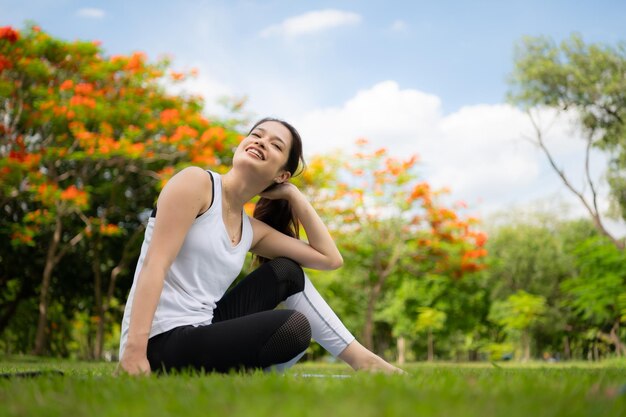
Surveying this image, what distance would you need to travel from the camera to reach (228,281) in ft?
11.1

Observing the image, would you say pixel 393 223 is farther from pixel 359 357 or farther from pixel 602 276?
pixel 359 357

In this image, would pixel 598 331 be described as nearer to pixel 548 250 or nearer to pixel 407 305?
pixel 548 250

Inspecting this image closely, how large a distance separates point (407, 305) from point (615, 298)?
12547mm

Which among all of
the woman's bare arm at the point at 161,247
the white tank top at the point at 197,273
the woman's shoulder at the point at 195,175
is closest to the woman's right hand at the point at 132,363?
the woman's bare arm at the point at 161,247

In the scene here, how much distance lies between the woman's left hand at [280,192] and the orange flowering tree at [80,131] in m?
9.72

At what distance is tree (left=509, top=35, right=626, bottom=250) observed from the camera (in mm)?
18812

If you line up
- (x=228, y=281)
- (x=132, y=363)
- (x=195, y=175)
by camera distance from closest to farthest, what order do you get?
(x=132, y=363) < (x=195, y=175) < (x=228, y=281)

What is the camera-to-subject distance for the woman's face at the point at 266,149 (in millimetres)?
3439

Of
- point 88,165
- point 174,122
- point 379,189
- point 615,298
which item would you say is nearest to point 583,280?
point 615,298

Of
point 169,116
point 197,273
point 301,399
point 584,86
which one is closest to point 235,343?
point 197,273

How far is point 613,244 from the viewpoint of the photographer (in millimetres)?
18750

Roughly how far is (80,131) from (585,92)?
47.3 feet

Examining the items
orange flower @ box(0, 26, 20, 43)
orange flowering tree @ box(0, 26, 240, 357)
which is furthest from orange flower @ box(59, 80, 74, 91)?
orange flower @ box(0, 26, 20, 43)

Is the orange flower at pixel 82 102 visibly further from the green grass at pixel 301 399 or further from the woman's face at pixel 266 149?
the green grass at pixel 301 399
